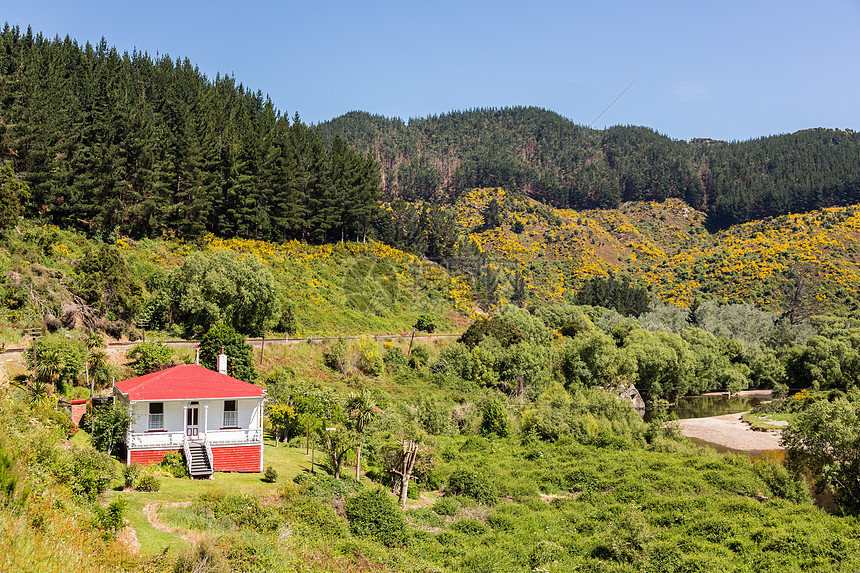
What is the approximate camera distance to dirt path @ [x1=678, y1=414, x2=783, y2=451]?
1895 inches

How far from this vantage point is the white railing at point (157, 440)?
24969 millimetres

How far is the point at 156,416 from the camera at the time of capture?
25.7 metres

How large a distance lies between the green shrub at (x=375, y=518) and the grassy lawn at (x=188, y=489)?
3153 millimetres

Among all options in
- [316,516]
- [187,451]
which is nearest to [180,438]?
[187,451]

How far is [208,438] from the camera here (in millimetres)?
26312

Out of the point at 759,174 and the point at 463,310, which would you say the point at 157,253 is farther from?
the point at 759,174

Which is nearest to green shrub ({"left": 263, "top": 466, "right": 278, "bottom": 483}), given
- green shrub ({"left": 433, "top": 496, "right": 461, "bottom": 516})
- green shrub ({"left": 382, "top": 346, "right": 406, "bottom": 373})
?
green shrub ({"left": 433, "top": 496, "right": 461, "bottom": 516})

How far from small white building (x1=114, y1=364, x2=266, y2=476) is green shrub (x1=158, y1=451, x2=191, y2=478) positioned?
0.32m

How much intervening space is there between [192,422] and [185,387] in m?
1.63

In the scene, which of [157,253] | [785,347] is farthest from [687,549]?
[785,347]

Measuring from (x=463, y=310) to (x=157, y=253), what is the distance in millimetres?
36412

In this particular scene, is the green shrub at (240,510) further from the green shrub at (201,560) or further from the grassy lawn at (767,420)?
the grassy lawn at (767,420)

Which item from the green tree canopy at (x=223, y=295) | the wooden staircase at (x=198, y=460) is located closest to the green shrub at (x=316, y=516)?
the wooden staircase at (x=198, y=460)

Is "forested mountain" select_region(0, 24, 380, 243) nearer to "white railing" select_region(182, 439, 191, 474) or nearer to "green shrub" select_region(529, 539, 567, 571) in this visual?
"white railing" select_region(182, 439, 191, 474)
